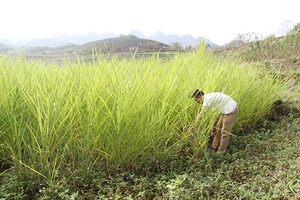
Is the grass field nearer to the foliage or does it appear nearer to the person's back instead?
the foliage

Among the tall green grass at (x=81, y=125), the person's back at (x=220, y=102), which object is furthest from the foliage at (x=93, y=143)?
the person's back at (x=220, y=102)

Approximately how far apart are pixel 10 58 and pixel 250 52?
8957 millimetres

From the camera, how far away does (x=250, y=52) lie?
1053 centimetres

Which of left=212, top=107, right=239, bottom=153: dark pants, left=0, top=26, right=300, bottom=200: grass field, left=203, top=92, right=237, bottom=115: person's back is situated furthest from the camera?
left=212, top=107, right=239, bottom=153: dark pants

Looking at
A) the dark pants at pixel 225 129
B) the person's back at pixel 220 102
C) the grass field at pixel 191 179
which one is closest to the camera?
the grass field at pixel 191 179

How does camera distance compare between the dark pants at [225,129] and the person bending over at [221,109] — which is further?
the dark pants at [225,129]

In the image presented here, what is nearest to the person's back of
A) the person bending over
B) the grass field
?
the person bending over

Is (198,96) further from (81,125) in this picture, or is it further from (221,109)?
(81,125)

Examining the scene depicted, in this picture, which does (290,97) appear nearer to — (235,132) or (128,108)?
(235,132)

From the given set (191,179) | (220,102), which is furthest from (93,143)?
(220,102)

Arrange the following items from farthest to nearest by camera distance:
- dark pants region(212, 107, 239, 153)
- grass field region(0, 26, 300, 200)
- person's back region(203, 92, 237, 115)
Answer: dark pants region(212, 107, 239, 153) → person's back region(203, 92, 237, 115) → grass field region(0, 26, 300, 200)

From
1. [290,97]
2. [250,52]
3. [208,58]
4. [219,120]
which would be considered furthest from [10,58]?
[250,52]

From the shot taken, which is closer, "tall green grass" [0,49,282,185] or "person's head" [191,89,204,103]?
"tall green grass" [0,49,282,185]

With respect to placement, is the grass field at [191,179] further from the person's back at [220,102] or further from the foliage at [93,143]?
the person's back at [220,102]
